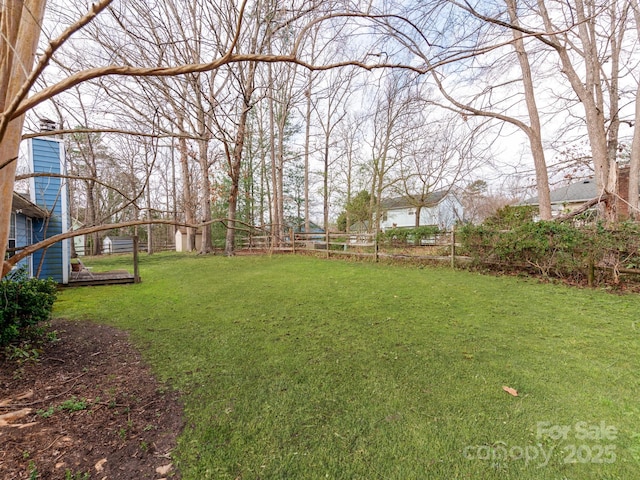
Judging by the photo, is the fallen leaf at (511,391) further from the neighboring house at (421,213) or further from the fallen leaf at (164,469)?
the neighboring house at (421,213)

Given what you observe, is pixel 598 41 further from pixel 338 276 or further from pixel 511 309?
pixel 338 276

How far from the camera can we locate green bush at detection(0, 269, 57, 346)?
2.66m

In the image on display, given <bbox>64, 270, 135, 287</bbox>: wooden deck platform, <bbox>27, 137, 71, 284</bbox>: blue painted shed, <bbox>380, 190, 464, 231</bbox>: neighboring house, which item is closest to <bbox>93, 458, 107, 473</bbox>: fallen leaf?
<bbox>64, 270, 135, 287</bbox>: wooden deck platform

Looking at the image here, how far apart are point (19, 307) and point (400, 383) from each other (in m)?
3.80

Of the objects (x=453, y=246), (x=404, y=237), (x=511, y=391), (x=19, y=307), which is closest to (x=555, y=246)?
(x=453, y=246)

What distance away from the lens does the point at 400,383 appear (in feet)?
7.48

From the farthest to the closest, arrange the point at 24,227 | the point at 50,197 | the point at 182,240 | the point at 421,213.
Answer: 1. the point at 421,213
2. the point at 182,240
3. the point at 50,197
4. the point at 24,227

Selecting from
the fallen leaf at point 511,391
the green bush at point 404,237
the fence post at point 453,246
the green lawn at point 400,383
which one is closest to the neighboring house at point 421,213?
the green bush at point 404,237

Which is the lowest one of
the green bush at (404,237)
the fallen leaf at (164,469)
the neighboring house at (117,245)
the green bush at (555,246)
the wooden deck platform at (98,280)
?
the fallen leaf at (164,469)

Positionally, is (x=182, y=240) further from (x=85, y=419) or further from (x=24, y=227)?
(x=85, y=419)

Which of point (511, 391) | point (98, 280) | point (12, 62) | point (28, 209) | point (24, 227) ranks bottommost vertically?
point (511, 391)

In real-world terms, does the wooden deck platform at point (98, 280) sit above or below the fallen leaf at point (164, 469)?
above

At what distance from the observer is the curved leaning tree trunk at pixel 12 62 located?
47.1 inches

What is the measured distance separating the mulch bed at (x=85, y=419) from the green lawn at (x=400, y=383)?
0.17 metres
